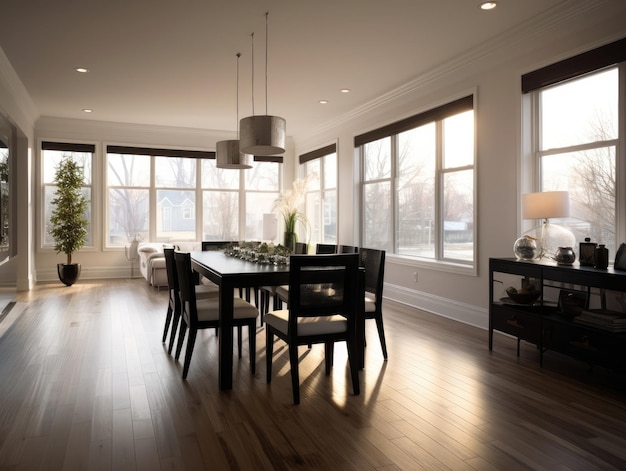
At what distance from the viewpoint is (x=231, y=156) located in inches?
186

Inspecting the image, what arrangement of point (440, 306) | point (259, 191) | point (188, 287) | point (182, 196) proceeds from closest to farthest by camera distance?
point (188, 287)
point (440, 306)
point (182, 196)
point (259, 191)

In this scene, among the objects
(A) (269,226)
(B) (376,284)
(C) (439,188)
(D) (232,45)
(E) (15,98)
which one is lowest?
(B) (376,284)

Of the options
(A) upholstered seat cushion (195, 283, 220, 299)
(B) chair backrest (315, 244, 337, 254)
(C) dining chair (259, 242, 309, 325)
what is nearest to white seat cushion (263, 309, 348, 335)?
(A) upholstered seat cushion (195, 283, 220, 299)

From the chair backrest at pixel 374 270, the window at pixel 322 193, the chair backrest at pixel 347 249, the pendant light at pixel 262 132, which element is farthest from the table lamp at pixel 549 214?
the window at pixel 322 193

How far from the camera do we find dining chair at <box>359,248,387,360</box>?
11.8 feet

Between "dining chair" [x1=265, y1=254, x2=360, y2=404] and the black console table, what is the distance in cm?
147

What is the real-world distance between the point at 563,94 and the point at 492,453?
127 inches

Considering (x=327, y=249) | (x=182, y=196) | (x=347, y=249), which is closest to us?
(x=347, y=249)

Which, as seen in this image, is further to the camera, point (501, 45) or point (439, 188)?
point (439, 188)

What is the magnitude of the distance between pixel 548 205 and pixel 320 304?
1.98 metres

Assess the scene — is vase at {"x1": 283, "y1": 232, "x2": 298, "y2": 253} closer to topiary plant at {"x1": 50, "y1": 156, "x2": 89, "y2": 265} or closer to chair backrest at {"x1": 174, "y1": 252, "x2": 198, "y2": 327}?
topiary plant at {"x1": 50, "y1": 156, "x2": 89, "y2": 265}

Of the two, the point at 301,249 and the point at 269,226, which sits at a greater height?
the point at 269,226

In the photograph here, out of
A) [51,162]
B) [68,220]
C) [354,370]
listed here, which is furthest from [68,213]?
[354,370]

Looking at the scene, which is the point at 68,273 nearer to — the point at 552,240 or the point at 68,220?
the point at 68,220
